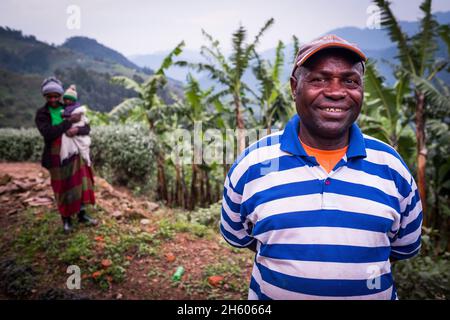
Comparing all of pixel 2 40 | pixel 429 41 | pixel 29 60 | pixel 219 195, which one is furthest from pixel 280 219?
pixel 2 40

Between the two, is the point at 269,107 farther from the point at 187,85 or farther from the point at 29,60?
the point at 29,60

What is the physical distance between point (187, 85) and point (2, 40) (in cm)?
5509

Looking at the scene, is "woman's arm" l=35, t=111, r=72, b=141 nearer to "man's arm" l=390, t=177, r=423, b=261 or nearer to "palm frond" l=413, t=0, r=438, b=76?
"man's arm" l=390, t=177, r=423, b=261

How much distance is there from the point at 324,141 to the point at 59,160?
3.94 meters

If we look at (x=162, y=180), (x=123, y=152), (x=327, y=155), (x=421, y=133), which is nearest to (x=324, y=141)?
(x=327, y=155)

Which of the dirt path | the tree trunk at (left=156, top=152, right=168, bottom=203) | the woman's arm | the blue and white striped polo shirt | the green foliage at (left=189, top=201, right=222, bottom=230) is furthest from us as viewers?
the tree trunk at (left=156, top=152, right=168, bottom=203)

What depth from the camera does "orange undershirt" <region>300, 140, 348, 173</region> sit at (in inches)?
55.9

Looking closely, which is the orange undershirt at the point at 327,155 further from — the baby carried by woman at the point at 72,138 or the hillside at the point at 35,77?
the hillside at the point at 35,77

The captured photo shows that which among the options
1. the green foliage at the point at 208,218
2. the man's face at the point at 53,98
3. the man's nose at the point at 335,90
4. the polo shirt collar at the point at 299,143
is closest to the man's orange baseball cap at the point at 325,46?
the man's nose at the point at 335,90

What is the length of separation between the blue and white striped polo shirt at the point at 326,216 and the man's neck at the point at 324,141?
0.14 ft

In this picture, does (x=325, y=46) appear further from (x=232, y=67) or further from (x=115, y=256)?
(x=232, y=67)

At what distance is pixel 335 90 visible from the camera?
1.31 m

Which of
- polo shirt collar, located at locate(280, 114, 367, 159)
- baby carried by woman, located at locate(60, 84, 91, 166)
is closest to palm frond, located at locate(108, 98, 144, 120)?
baby carried by woman, located at locate(60, 84, 91, 166)

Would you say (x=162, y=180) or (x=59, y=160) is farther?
(x=162, y=180)
